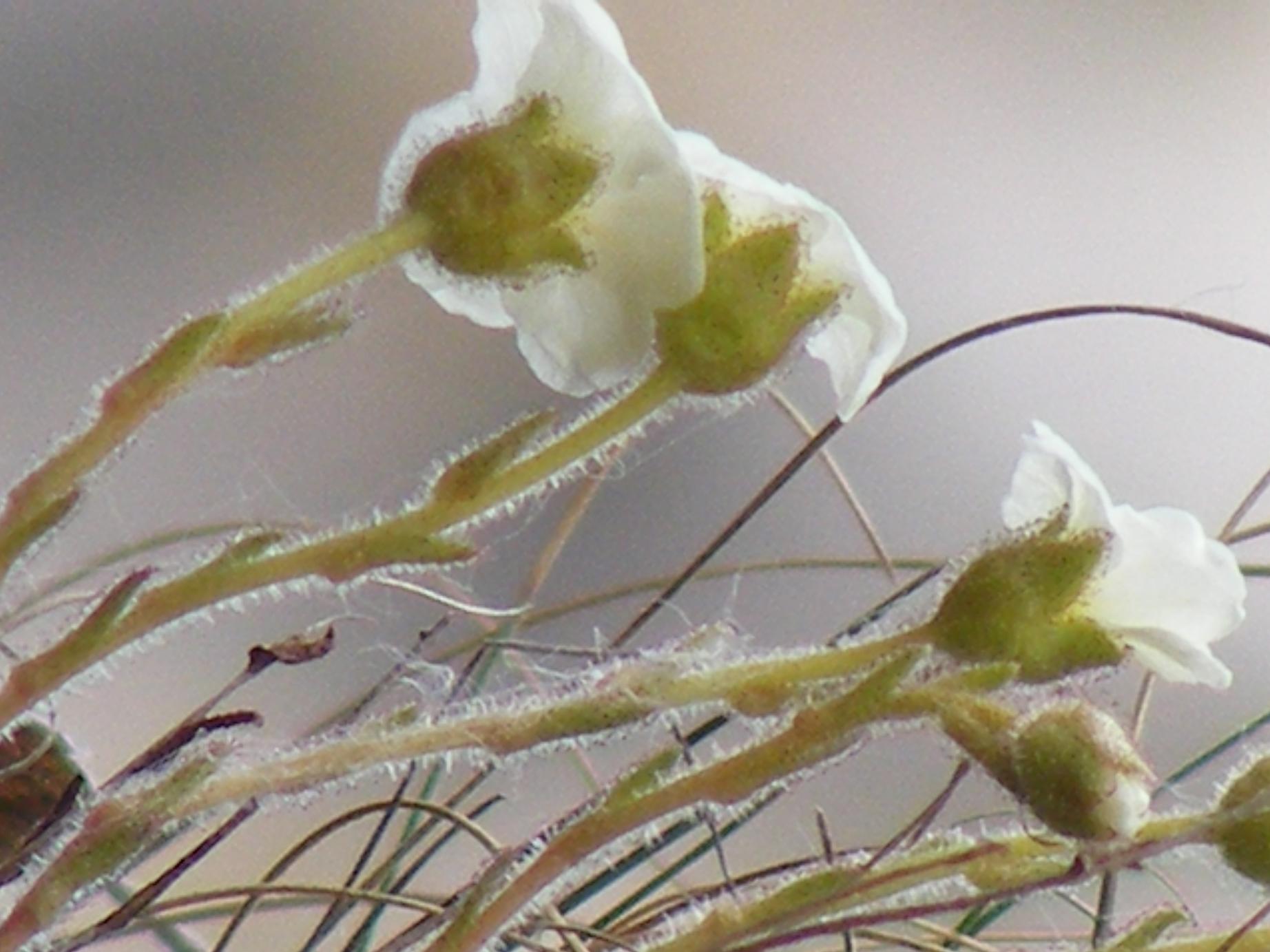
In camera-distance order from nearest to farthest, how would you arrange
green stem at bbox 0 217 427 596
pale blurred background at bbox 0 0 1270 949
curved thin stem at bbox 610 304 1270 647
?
green stem at bbox 0 217 427 596
curved thin stem at bbox 610 304 1270 647
pale blurred background at bbox 0 0 1270 949

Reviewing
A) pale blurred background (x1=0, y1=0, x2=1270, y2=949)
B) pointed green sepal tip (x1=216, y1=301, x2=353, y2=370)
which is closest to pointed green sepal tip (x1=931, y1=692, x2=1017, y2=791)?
pointed green sepal tip (x1=216, y1=301, x2=353, y2=370)

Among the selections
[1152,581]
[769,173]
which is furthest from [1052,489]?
[769,173]

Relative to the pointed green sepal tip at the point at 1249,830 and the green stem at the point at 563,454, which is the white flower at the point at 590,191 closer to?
the green stem at the point at 563,454

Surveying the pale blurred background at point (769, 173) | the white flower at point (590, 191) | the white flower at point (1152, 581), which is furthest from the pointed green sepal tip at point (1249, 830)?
the pale blurred background at point (769, 173)

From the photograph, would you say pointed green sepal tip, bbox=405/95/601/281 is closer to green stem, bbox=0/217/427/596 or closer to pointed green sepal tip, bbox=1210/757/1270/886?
green stem, bbox=0/217/427/596

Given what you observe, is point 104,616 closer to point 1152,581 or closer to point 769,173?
point 1152,581

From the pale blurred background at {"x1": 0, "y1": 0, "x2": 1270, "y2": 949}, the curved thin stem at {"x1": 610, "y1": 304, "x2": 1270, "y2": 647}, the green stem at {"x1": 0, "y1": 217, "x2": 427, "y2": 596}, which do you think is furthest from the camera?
the pale blurred background at {"x1": 0, "y1": 0, "x2": 1270, "y2": 949}
